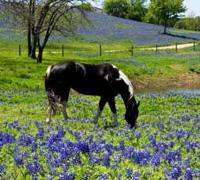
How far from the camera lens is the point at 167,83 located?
33781 millimetres

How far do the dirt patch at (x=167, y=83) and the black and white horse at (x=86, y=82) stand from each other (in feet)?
57.2

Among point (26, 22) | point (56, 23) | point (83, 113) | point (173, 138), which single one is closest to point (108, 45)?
point (56, 23)

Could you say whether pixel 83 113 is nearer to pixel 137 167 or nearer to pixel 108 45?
pixel 137 167

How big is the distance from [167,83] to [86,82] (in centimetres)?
2225

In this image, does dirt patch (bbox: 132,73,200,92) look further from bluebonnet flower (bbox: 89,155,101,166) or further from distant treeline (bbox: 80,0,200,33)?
bluebonnet flower (bbox: 89,155,101,166)

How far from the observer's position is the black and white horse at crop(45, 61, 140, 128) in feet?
39.5

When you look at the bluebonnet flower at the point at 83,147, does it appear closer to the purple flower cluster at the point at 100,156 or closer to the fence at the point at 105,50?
the purple flower cluster at the point at 100,156

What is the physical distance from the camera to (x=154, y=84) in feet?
109

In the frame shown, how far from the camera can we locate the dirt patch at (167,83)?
31641 mm

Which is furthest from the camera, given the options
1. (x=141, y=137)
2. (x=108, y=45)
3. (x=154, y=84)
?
(x=108, y=45)

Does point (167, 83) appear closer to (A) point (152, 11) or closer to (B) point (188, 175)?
(B) point (188, 175)

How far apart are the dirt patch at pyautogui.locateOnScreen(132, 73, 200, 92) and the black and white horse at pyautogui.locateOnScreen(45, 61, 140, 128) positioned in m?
17.4

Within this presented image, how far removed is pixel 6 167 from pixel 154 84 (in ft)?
90.0

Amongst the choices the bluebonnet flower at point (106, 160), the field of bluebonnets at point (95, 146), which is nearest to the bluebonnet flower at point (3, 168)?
the field of bluebonnets at point (95, 146)
